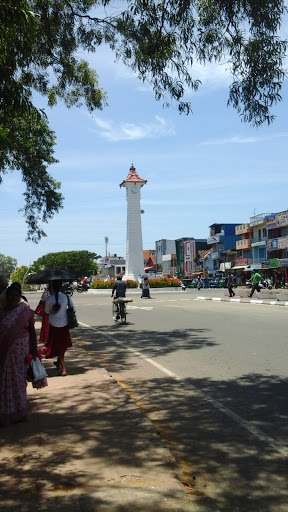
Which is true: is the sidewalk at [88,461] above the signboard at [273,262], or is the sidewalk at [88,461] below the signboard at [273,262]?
below

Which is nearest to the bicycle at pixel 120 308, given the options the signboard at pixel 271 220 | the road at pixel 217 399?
the road at pixel 217 399

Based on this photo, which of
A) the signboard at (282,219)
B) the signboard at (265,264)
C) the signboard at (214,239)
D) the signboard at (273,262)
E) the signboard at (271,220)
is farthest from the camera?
the signboard at (214,239)

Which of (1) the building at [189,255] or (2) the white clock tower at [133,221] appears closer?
(2) the white clock tower at [133,221]

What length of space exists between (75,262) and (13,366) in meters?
111

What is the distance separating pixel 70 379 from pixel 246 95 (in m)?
5.10

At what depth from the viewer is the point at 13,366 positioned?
544cm

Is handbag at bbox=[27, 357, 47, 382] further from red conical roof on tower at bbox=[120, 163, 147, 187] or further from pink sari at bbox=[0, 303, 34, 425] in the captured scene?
red conical roof on tower at bbox=[120, 163, 147, 187]

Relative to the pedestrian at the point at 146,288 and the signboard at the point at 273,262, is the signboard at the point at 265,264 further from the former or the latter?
the pedestrian at the point at 146,288

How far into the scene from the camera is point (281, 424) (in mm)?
5336

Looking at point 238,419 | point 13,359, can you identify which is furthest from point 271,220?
point 13,359

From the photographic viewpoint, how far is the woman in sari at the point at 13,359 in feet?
17.7

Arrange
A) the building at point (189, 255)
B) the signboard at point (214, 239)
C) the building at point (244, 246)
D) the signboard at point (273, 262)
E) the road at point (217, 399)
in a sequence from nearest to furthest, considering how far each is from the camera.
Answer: the road at point (217, 399) < the signboard at point (273, 262) < the building at point (244, 246) < the signboard at point (214, 239) < the building at point (189, 255)

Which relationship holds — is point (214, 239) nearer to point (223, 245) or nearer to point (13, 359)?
point (223, 245)

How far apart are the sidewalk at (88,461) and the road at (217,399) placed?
0.71 ft
